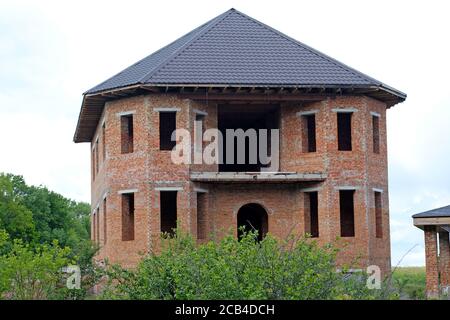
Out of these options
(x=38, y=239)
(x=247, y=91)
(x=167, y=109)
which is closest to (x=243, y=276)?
(x=167, y=109)

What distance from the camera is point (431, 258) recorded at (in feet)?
115

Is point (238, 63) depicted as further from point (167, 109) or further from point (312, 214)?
point (312, 214)

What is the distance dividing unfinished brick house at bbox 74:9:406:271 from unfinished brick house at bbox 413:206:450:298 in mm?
1584

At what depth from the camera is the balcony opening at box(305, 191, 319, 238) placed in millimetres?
35344

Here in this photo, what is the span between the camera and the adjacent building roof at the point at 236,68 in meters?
34.1

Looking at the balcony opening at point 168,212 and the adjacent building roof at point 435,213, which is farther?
the balcony opening at point 168,212

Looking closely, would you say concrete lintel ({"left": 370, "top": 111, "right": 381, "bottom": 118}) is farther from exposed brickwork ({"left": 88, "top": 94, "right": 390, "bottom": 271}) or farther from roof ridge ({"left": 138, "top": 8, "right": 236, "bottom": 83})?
roof ridge ({"left": 138, "top": 8, "right": 236, "bottom": 83})

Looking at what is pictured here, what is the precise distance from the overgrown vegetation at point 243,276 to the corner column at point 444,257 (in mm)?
13956

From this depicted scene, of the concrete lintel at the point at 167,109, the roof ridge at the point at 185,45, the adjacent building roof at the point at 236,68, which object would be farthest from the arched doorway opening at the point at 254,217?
the roof ridge at the point at 185,45

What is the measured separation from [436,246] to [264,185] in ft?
20.3

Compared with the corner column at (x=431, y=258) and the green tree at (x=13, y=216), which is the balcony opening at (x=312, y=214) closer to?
the corner column at (x=431, y=258)

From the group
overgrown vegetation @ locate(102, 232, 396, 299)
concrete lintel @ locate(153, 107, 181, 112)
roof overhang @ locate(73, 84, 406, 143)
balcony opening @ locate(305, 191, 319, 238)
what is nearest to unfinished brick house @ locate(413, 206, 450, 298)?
balcony opening @ locate(305, 191, 319, 238)

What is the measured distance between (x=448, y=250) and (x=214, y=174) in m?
8.68

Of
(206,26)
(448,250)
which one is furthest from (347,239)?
(206,26)
